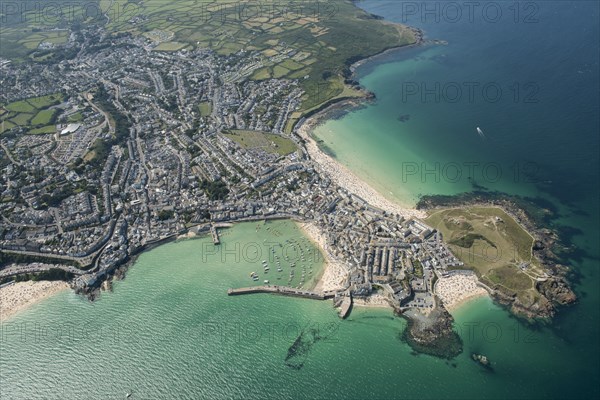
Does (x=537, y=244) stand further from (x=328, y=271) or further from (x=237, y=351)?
(x=237, y=351)

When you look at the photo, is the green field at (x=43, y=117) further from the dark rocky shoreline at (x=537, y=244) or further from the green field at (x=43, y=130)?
the dark rocky shoreline at (x=537, y=244)

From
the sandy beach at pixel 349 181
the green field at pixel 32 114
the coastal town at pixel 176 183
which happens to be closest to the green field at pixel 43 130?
the green field at pixel 32 114

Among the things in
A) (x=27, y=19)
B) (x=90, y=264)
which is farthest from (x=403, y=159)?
(x=27, y=19)

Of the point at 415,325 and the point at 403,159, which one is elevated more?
the point at 403,159

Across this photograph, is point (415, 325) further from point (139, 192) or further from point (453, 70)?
point (453, 70)

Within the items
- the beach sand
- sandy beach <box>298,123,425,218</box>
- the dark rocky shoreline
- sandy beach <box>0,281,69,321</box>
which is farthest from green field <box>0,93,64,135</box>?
the dark rocky shoreline
